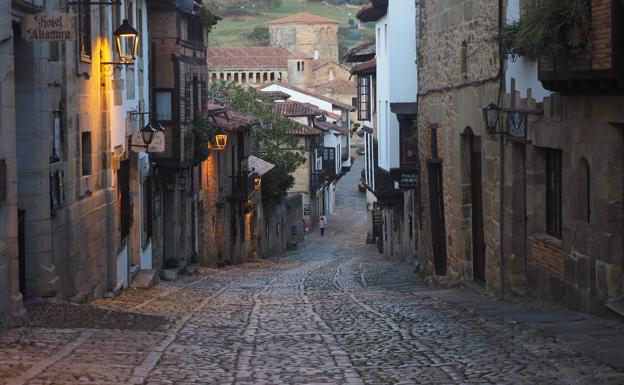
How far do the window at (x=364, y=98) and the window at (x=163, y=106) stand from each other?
15.2 meters

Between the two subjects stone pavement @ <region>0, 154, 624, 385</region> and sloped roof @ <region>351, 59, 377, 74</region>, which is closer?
stone pavement @ <region>0, 154, 624, 385</region>

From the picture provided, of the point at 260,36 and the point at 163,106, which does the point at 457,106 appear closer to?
the point at 163,106

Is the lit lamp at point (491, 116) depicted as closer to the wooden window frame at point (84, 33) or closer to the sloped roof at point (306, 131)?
the wooden window frame at point (84, 33)

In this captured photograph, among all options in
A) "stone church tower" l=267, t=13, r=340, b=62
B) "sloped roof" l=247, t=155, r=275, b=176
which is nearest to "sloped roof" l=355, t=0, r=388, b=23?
"sloped roof" l=247, t=155, r=275, b=176

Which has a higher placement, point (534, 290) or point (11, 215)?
point (11, 215)

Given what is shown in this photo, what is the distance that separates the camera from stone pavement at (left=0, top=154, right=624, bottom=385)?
31.0 ft

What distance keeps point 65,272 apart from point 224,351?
437 cm

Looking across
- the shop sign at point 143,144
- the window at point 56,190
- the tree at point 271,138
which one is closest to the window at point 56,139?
the window at point 56,190

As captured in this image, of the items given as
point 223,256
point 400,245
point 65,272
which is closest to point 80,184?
point 65,272

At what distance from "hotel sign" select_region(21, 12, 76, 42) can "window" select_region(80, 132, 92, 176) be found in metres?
4.74

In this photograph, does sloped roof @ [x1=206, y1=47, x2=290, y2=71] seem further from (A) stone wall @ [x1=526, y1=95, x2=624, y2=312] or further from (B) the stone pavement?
(A) stone wall @ [x1=526, y1=95, x2=624, y2=312]

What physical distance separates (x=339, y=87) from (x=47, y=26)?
390 ft

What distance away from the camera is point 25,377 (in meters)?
9.02

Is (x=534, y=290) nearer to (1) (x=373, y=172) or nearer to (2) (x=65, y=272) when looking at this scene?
(2) (x=65, y=272)
